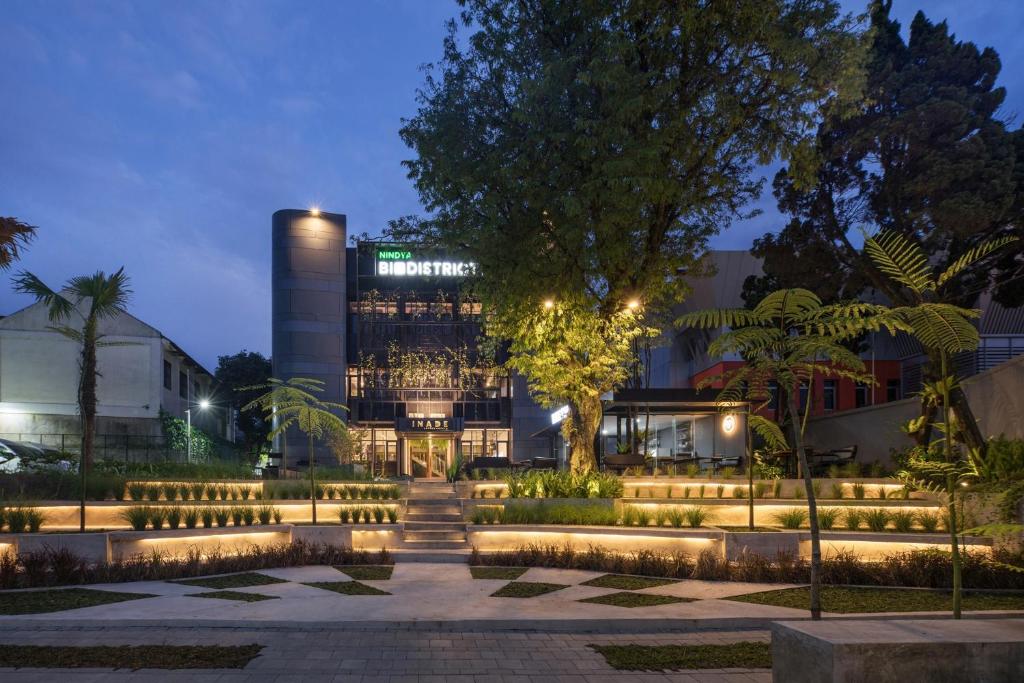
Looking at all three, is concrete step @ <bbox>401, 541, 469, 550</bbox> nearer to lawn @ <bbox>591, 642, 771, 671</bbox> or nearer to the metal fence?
lawn @ <bbox>591, 642, 771, 671</bbox>

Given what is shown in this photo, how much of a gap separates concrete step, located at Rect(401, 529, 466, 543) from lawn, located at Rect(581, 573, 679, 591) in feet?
17.7

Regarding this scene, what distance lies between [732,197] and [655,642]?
13468 mm

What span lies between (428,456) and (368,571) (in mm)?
33747

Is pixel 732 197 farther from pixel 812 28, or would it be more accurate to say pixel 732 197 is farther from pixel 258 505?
pixel 258 505

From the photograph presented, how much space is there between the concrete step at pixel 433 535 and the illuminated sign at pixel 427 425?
28.0 metres

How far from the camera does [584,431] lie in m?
19.6

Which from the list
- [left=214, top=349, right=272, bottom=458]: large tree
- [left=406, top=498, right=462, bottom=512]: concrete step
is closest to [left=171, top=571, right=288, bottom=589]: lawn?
[left=406, top=498, right=462, bottom=512]: concrete step

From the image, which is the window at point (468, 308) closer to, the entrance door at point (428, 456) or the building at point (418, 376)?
the building at point (418, 376)

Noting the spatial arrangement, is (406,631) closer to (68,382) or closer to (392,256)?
(68,382)

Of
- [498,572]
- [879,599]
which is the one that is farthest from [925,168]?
[498,572]

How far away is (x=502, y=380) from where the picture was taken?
166 ft

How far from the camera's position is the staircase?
15594 mm

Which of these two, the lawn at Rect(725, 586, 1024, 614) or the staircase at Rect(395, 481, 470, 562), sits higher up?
the lawn at Rect(725, 586, 1024, 614)

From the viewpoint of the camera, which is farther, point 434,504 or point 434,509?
point 434,504
